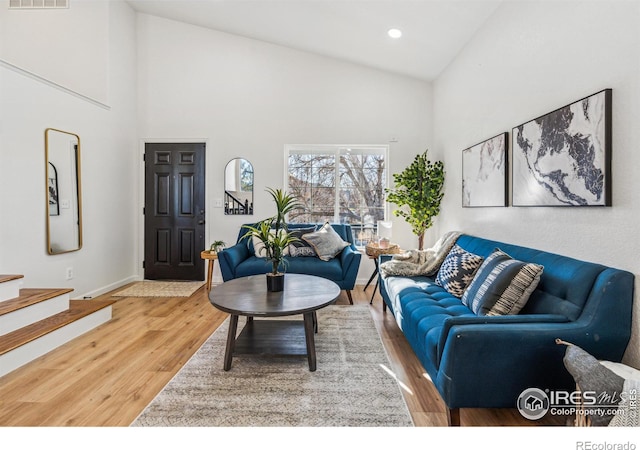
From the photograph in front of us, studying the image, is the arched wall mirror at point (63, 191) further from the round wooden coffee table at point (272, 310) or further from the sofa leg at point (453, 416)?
the sofa leg at point (453, 416)

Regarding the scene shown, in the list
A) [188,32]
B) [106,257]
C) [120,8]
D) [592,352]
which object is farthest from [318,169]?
[592,352]

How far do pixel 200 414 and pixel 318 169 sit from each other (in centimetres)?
362

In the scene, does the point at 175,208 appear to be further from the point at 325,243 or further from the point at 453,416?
the point at 453,416

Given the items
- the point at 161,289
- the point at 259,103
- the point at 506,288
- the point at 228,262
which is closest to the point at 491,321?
the point at 506,288

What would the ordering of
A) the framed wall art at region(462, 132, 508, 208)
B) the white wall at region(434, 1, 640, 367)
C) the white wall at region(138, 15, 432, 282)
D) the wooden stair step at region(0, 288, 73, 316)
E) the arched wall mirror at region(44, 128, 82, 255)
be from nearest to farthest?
the white wall at region(434, 1, 640, 367) < the wooden stair step at region(0, 288, 73, 316) < the framed wall art at region(462, 132, 508, 208) < the arched wall mirror at region(44, 128, 82, 255) < the white wall at region(138, 15, 432, 282)

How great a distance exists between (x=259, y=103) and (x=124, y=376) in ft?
12.3

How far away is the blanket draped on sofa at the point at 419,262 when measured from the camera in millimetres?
3066

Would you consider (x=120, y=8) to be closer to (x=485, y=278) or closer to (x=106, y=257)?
(x=106, y=257)

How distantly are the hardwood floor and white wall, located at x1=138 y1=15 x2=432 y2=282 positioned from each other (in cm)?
198

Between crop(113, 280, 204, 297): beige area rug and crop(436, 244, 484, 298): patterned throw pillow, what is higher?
crop(436, 244, 484, 298): patterned throw pillow

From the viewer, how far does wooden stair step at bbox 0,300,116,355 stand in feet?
7.34

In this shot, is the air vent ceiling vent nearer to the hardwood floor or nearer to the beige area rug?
the beige area rug

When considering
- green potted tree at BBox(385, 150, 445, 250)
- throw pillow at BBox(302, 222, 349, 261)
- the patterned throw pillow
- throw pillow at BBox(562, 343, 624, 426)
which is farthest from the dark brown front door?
throw pillow at BBox(562, 343, 624, 426)

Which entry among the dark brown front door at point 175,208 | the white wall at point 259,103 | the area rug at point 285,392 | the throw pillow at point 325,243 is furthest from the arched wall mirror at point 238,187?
the area rug at point 285,392
